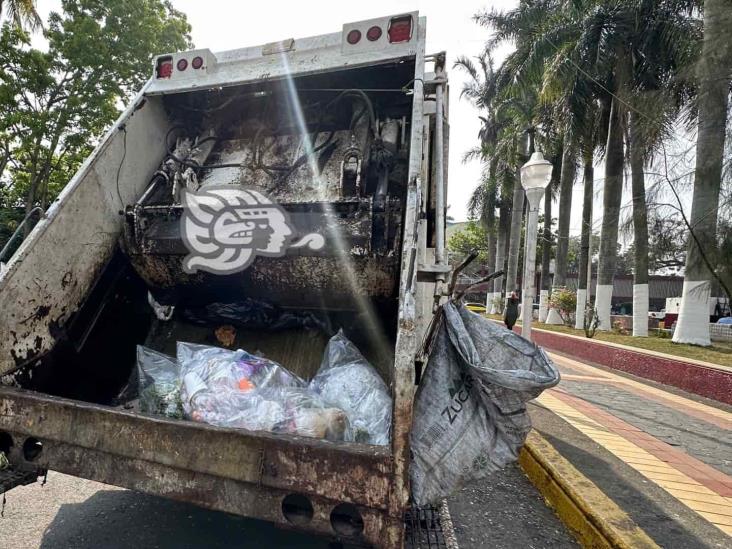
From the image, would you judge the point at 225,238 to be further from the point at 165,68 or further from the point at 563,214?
the point at 563,214

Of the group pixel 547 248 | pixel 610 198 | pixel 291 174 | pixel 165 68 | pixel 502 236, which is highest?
pixel 610 198

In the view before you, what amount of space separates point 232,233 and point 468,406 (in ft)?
5.45

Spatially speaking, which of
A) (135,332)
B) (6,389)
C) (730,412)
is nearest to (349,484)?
(6,389)

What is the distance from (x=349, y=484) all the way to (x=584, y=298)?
594 inches

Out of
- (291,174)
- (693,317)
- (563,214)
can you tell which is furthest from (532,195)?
(563,214)

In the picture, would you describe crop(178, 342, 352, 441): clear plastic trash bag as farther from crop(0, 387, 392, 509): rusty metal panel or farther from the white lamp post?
the white lamp post

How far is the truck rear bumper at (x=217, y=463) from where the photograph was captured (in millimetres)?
1453

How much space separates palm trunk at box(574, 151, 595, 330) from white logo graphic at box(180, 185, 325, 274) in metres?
12.3

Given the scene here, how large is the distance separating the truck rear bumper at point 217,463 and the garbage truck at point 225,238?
0.04 ft

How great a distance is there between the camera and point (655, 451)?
3.40 m

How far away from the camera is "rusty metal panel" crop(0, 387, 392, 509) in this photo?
146 cm

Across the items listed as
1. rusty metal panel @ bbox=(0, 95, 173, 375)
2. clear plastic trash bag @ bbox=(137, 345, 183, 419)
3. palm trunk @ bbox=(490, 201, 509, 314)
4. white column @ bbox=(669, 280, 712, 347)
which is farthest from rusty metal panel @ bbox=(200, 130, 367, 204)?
palm trunk @ bbox=(490, 201, 509, 314)

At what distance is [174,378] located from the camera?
2270 millimetres

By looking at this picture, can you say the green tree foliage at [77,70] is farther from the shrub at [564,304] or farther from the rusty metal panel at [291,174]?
the shrub at [564,304]
